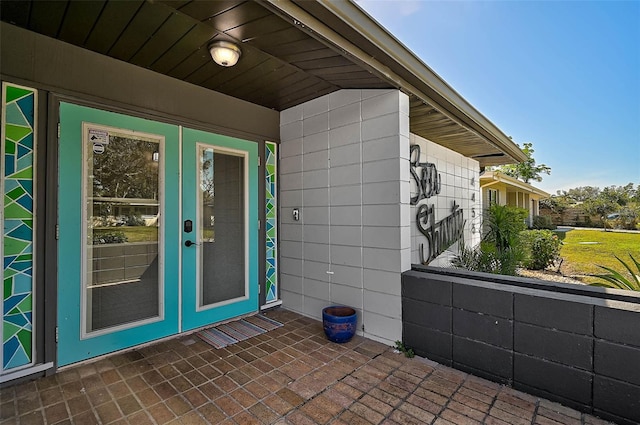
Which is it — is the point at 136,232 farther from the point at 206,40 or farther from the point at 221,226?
the point at 206,40

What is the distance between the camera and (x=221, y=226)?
3209mm

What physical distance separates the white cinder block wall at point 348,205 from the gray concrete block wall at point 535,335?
1.05 ft

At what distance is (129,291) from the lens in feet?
8.50

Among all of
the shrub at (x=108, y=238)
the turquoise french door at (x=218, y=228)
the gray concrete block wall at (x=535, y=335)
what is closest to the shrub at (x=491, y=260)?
the gray concrete block wall at (x=535, y=335)

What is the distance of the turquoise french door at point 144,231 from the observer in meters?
2.28

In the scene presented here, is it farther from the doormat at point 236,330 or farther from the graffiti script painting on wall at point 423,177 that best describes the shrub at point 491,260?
the doormat at point 236,330

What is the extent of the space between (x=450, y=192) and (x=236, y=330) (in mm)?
4114

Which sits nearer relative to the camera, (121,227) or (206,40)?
(206,40)

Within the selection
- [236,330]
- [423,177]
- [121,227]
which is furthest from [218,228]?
[423,177]

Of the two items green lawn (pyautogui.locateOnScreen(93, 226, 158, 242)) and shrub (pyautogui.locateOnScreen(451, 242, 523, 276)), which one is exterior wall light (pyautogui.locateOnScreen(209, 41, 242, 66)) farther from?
shrub (pyautogui.locateOnScreen(451, 242, 523, 276))

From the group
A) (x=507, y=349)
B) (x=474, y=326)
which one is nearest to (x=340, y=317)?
→ (x=474, y=326)

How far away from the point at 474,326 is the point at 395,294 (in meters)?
0.69

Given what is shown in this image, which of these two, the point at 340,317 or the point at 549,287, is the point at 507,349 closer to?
the point at 549,287

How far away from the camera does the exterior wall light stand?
2172mm
